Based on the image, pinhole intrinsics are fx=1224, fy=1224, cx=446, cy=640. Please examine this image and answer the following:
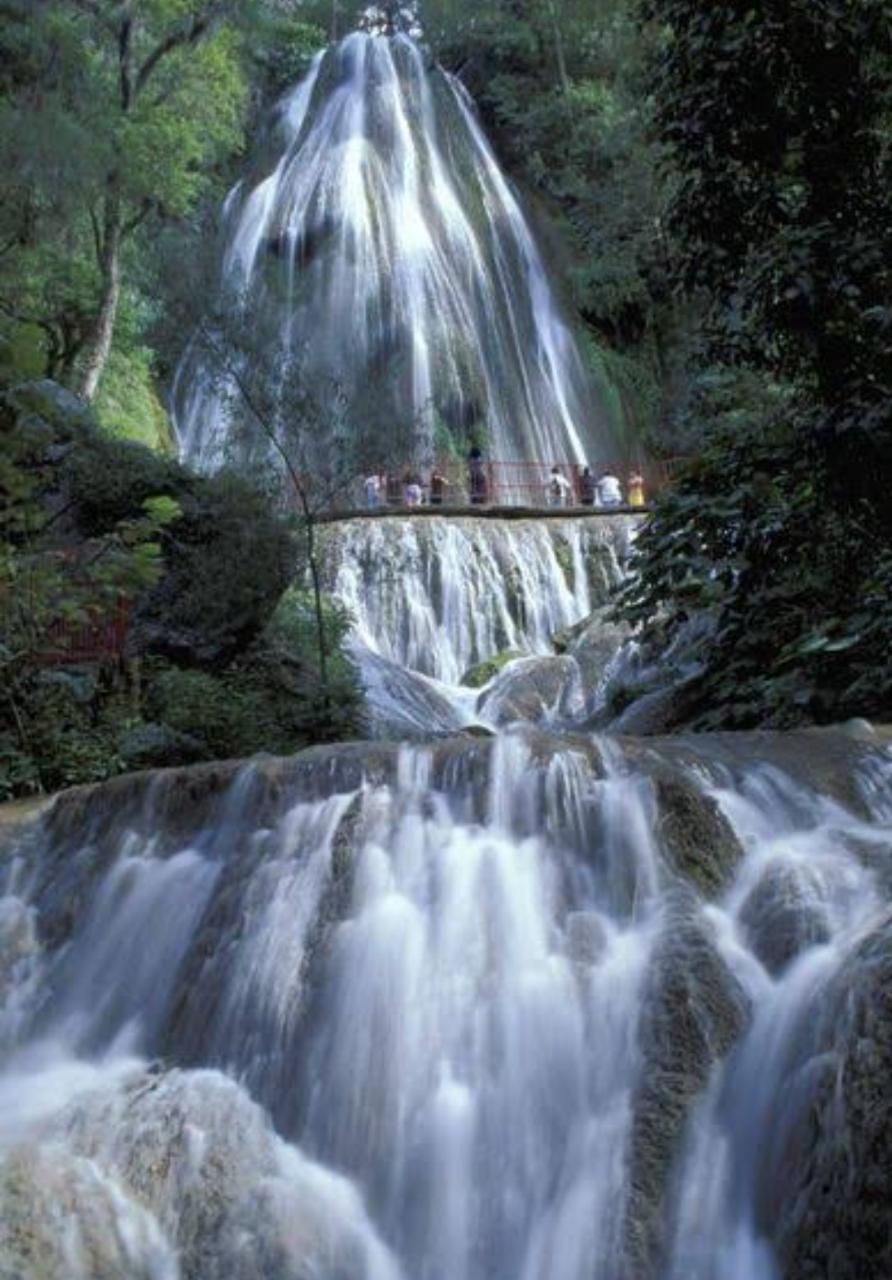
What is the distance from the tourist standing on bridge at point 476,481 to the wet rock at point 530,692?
9.24 m

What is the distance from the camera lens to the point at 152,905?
576 cm

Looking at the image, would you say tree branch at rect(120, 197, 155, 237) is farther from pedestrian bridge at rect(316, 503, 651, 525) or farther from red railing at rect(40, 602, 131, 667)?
red railing at rect(40, 602, 131, 667)

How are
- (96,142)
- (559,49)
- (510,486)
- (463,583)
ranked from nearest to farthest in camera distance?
(96,142)
(463,583)
(510,486)
(559,49)

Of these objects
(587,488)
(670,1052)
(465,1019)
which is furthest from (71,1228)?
(587,488)

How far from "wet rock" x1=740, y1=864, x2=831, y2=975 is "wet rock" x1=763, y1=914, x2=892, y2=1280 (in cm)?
58

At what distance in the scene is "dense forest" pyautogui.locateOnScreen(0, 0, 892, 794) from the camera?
716 centimetres

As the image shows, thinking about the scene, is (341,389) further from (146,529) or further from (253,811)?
(253,811)

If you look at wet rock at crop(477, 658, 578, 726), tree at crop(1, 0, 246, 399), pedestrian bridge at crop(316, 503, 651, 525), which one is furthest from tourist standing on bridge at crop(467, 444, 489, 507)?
wet rock at crop(477, 658, 578, 726)

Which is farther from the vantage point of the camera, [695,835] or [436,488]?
[436,488]

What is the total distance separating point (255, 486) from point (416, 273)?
48.6 ft

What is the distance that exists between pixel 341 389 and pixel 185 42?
8874 millimetres

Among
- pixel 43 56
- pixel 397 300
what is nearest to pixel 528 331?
pixel 397 300

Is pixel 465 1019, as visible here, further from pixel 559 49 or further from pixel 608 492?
pixel 559 49

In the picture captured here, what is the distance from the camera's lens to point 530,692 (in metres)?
14.3
